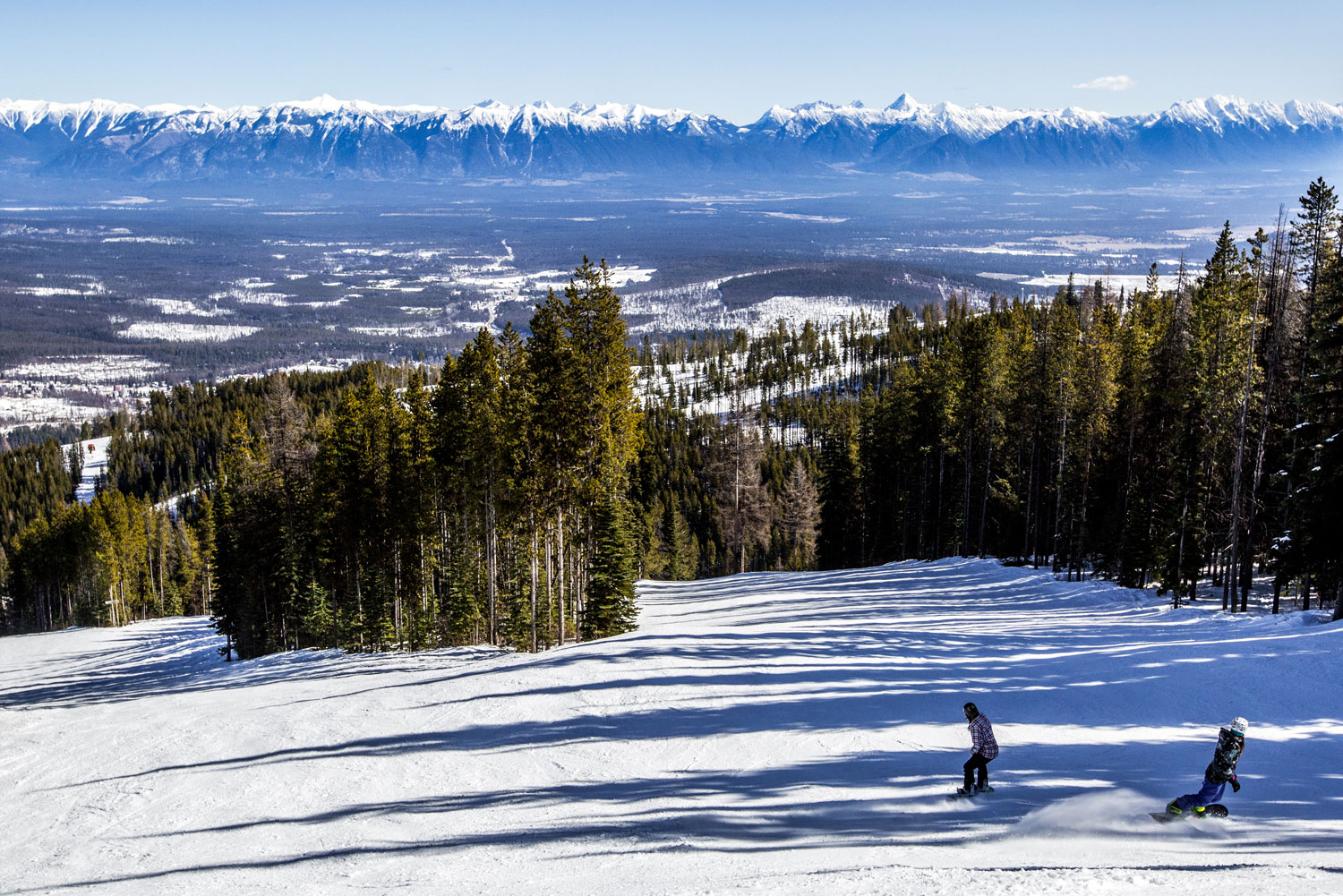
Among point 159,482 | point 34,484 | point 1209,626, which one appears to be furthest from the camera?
point 159,482

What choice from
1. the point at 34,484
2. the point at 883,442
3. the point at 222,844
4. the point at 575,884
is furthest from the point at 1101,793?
the point at 34,484

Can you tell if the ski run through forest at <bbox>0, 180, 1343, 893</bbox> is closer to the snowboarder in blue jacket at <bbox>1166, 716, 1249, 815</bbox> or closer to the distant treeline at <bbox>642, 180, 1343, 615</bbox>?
the distant treeline at <bbox>642, 180, 1343, 615</bbox>

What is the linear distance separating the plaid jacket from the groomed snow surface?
0.78m

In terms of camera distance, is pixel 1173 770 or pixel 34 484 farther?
pixel 34 484

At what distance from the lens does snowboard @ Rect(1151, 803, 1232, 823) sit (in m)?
11.7

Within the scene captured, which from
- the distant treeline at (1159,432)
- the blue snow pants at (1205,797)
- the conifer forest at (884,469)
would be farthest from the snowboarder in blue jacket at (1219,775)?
the conifer forest at (884,469)

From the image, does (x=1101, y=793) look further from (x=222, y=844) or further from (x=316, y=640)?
(x=316, y=640)

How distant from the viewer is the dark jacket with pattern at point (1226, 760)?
1159 centimetres

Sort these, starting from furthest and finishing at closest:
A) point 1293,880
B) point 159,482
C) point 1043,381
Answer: point 159,482 < point 1043,381 < point 1293,880

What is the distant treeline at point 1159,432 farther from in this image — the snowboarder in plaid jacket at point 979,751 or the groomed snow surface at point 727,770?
the snowboarder in plaid jacket at point 979,751

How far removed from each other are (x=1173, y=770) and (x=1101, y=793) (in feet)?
6.15

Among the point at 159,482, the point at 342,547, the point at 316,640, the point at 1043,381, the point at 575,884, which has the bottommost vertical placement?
the point at 159,482

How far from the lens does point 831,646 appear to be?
78.0 feet

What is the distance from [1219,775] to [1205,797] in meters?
0.36
